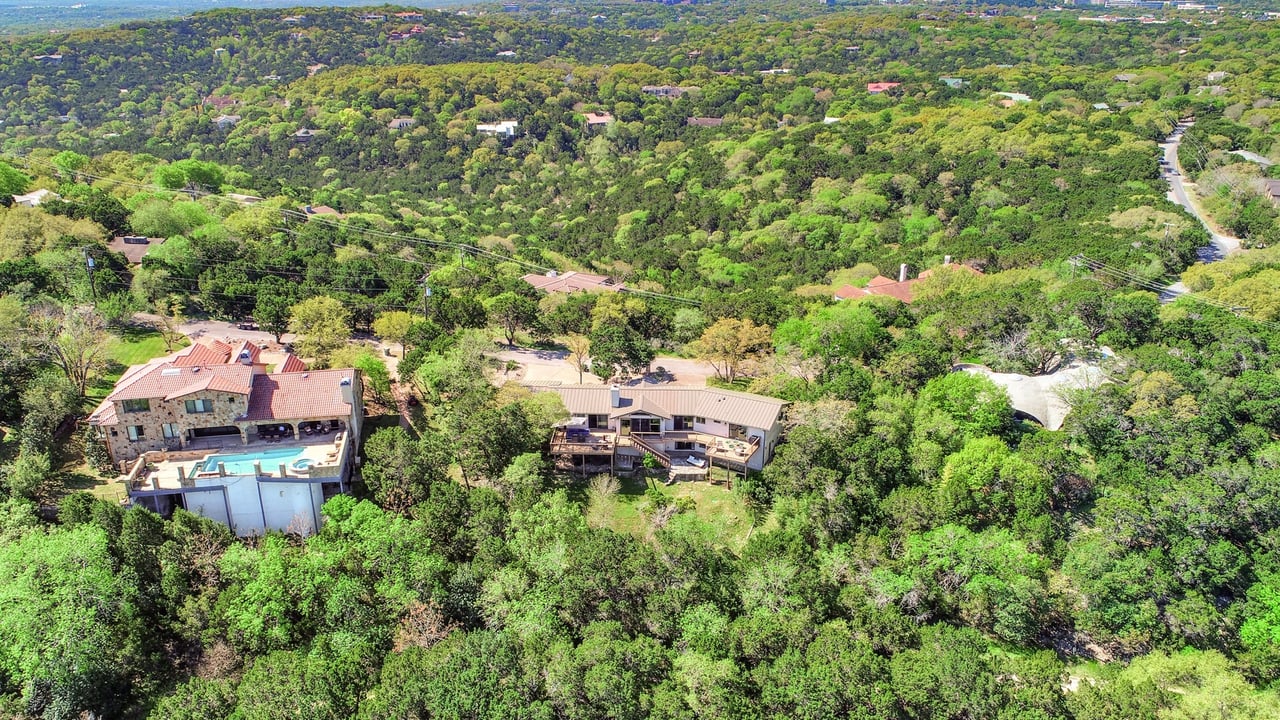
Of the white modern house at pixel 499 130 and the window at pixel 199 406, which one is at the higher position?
the white modern house at pixel 499 130

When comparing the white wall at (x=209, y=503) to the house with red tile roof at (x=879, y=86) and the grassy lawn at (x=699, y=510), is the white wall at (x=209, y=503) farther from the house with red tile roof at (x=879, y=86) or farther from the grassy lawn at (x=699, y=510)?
the house with red tile roof at (x=879, y=86)

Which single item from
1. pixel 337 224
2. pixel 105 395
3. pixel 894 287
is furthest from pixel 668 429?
pixel 337 224

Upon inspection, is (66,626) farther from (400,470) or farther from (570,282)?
(570,282)

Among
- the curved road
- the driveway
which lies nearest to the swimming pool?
the driveway

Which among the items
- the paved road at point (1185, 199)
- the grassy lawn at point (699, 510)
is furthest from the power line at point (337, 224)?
the paved road at point (1185, 199)

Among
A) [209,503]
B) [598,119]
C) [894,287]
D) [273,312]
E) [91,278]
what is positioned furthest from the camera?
[598,119]

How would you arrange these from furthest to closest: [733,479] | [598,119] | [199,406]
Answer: [598,119], [733,479], [199,406]

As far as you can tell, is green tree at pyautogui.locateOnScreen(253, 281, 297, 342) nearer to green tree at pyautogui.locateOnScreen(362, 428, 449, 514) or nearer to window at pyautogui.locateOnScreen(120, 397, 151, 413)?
window at pyautogui.locateOnScreen(120, 397, 151, 413)
